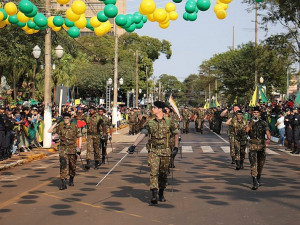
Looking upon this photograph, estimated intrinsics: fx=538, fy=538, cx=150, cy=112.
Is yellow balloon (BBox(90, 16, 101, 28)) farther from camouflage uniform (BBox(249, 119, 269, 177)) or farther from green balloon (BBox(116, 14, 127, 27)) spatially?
camouflage uniform (BBox(249, 119, 269, 177))

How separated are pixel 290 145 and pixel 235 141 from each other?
8351mm

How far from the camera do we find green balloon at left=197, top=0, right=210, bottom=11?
557 inches

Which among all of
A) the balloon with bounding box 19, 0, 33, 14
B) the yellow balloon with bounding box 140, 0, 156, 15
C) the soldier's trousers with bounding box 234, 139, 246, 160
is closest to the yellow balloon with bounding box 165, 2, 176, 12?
the yellow balloon with bounding box 140, 0, 156, 15

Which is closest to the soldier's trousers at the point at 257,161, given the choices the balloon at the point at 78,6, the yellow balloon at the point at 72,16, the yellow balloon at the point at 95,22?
the balloon at the point at 78,6

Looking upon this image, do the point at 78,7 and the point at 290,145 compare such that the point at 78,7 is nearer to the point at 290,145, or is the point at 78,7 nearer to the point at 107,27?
the point at 107,27

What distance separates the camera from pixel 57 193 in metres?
11.1

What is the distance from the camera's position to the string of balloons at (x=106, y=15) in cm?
1379

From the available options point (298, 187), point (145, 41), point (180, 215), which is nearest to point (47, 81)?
point (298, 187)

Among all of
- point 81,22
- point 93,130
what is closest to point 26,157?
point 93,130

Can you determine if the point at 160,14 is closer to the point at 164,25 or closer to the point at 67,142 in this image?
the point at 164,25

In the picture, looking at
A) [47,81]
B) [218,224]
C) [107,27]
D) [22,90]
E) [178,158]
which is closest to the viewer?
[218,224]

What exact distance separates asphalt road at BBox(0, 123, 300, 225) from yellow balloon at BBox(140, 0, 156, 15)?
4252mm

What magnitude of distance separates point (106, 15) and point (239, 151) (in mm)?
5536

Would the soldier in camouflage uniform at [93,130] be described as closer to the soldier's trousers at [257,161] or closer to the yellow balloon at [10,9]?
the yellow balloon at [10,9]
